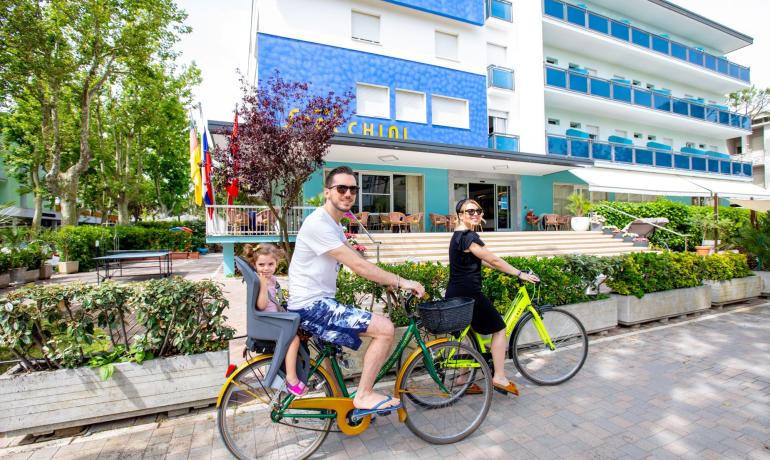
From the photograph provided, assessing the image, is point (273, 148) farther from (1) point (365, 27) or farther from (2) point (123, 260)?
(1) point (365, 27)

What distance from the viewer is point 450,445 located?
108 inches

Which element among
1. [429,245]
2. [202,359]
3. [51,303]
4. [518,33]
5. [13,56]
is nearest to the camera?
[51,303]

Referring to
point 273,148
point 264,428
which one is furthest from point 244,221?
point 264,428

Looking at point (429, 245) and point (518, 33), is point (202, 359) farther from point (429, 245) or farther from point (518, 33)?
point (518, 33)

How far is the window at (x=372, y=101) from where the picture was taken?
15.8 m

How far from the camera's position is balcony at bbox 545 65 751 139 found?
19.5 meters

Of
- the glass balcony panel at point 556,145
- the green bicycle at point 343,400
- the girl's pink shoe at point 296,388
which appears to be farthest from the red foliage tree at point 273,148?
the glass balcony panel at point 556,145

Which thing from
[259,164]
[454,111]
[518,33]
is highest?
[518,33]

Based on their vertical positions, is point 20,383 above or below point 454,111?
below

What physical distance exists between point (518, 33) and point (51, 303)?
22171 millimetres

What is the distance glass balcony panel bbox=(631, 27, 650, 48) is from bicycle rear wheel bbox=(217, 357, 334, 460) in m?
26.8

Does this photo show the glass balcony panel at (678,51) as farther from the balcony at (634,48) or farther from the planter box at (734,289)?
the planter box at (734,289)

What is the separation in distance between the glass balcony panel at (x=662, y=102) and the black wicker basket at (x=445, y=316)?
25898 mm

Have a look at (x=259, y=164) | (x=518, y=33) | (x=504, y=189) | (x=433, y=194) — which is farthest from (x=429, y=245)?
(x=518, y=33)
